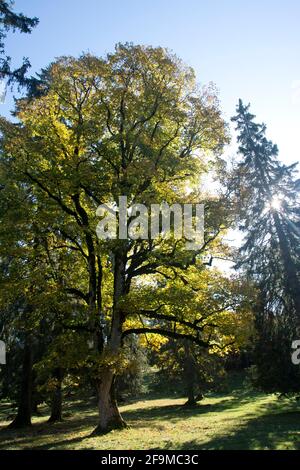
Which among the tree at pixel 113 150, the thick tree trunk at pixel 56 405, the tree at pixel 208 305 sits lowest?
the thick tree trunk at pixel 56 405

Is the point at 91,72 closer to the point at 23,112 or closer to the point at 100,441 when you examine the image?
the point at 23,112

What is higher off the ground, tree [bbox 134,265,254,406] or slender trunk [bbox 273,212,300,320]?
slender trunk [bbox 273,212,300,320]

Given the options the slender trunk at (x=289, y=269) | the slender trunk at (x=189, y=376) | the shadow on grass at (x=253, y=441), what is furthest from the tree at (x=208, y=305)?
the slender trunk at (x=189, y=376)

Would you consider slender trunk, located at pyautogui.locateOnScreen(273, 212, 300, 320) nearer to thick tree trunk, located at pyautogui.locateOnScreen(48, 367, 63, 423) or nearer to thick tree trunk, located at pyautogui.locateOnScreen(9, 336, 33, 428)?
thick tree trunk, located at pyautogui.locateOnScreen(48, 367, 63, 423)

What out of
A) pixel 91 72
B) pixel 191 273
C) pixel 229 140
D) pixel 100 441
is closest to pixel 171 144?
pixel 229 140

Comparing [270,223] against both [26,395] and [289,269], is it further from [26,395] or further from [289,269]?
[26,395]

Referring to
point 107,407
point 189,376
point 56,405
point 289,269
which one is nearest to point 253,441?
point 107,407

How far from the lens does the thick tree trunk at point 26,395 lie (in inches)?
958

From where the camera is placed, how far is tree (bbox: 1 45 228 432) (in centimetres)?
1656

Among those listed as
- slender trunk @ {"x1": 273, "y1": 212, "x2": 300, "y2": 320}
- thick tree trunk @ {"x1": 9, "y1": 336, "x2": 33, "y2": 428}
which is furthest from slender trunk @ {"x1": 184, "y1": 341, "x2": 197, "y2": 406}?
slender trunk @ {"x1": 273, "y1": 212, "x2": 300, "y2": 320}

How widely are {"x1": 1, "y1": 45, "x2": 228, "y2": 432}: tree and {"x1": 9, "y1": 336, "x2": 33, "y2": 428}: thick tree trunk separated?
29.9 ft

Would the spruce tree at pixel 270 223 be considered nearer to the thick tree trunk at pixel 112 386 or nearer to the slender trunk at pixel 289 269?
the slender trunk at pixel 289 269

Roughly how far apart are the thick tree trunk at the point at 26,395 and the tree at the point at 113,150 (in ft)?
29.9

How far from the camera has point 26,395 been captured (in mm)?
24906
